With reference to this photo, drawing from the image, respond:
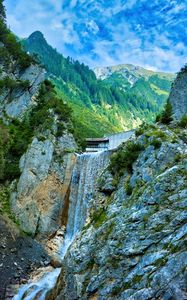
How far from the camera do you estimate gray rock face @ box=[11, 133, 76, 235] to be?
42375 mm

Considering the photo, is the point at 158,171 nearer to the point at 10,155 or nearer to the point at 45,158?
the point at 45,158

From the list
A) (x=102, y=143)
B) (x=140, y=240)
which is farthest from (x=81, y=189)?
(x=140, y=240)

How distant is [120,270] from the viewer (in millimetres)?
17156

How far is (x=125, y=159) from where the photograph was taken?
24.1 meters

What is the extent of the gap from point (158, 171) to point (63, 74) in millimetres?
141686

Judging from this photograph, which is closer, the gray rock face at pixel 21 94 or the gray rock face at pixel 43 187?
the gray rock face at pixel 43 187

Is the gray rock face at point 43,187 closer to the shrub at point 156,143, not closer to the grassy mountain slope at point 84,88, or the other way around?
the shrub at point 156,143

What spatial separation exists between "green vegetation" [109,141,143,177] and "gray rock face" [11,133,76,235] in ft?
65.4

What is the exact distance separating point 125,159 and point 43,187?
22.3 metres

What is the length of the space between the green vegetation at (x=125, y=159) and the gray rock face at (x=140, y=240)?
1.91 feet

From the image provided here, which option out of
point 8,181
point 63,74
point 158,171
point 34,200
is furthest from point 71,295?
point 63,74

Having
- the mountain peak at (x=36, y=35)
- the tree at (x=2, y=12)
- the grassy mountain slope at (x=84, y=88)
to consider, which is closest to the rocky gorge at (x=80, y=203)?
the tree at (x=2, y=12)

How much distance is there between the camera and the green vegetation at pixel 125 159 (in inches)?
928

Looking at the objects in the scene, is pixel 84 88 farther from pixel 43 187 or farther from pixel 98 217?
pixel 98 217
